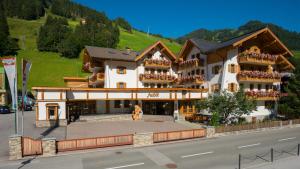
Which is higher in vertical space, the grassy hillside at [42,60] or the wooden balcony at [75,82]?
the grassy hillside at [42,60]

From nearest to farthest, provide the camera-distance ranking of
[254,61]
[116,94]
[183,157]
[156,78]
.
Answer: [183,157] < [116,94] < [254,61] < [156,78]

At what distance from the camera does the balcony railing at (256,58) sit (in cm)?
3139

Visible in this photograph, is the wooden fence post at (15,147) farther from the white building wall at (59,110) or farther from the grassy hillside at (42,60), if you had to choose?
the grassy hillside at (42,60)

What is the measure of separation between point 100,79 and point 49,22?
86.1 meters

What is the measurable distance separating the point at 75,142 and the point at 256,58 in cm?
2851

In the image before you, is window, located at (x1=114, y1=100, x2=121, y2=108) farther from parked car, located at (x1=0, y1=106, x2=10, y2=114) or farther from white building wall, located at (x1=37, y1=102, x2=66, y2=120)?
parked car, located at (x1=0, y1=106, x2=10, y2=114)

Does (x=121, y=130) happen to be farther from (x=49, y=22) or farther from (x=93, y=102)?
(x=49, y=22)

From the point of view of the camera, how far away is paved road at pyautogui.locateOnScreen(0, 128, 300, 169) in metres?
13.9

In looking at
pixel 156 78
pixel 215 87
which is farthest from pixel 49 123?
A: pixel 215 87

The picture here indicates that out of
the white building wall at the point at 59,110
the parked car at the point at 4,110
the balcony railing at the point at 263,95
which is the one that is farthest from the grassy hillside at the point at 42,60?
the balcony railing at the point at 263,95

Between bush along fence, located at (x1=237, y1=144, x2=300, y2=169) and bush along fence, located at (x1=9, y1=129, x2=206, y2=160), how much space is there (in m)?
6.07

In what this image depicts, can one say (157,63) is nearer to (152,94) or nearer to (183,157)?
(152,94)

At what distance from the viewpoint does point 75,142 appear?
16.6 metres

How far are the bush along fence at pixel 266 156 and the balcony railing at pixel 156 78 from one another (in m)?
22.6
